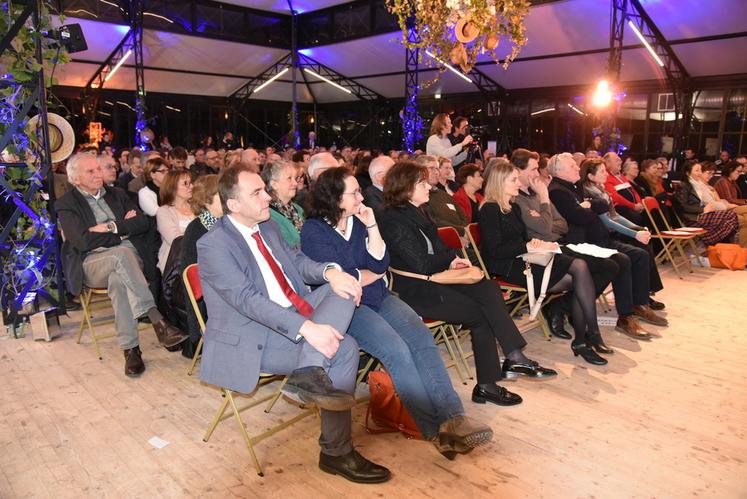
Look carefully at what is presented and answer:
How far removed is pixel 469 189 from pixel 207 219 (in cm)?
268

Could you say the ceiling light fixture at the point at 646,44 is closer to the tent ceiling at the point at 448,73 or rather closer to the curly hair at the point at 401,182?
the tent ceiling at the point at 448,73

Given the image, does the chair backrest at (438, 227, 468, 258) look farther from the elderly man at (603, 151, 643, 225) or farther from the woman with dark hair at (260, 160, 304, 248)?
the elderly man at (603, 151, 643, 225)

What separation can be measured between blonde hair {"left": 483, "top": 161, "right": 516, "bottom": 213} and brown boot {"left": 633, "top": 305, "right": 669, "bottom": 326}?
1658 mm

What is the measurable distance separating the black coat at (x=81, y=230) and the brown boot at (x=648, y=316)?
391cm

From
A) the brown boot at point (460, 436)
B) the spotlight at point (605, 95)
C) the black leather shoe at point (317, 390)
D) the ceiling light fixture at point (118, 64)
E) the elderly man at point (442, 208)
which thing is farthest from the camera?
the ceiling light fixture at point (118, 64)

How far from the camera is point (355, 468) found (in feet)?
8.21

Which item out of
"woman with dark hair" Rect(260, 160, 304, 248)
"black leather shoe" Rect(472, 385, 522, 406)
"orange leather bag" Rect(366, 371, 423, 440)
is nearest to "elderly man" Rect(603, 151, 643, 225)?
"black leather shoe" Rect(472, 385, 522, 406)

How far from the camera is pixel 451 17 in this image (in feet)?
12.4

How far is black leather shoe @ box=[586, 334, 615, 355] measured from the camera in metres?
4.07

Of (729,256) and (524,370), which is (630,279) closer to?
(524,370)

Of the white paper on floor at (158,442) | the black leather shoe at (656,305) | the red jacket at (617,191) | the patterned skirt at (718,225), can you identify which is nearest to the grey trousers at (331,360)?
the white paper on floor at (158,442)

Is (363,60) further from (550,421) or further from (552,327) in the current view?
(550,421)

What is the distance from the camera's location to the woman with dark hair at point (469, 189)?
5.30m

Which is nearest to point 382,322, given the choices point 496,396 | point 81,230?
point 496,396
